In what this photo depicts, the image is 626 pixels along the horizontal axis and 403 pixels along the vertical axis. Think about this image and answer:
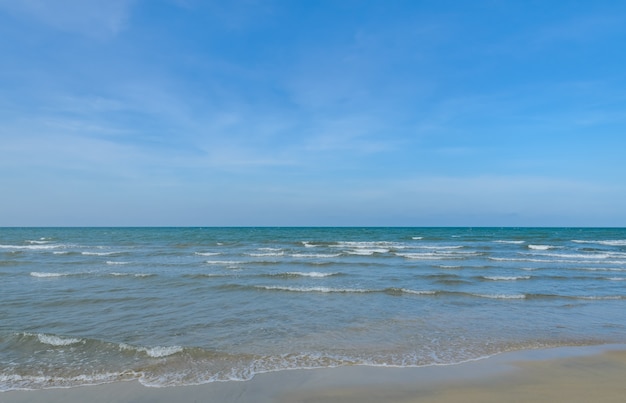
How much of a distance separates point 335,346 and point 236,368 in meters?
2.18

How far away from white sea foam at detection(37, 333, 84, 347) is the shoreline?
8.31 feet

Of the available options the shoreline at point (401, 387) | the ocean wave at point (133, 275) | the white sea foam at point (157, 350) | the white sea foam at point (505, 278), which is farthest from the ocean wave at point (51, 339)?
the white sea foam at point (505, 278)

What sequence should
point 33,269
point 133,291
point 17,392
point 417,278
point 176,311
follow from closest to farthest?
1. point 17,392
2. point 176,311
3. point 133,291
4. point 417,278
5. point 33,269

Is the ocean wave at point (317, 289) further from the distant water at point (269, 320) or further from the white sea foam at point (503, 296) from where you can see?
the white sea foam at point (503, 296)

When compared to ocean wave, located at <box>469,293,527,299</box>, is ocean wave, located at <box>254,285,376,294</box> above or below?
above

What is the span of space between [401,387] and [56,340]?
23.2ft

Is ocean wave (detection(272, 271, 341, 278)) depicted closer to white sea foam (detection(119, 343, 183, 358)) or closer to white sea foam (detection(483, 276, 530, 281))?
white sea foam (detection(483, 276, 530, 281))

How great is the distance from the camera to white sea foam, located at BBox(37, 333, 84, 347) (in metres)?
8.59

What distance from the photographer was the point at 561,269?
920 inches

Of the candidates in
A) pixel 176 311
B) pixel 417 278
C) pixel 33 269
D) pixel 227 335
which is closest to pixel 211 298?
pixel 176 311

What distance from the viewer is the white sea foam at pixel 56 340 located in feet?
28.2

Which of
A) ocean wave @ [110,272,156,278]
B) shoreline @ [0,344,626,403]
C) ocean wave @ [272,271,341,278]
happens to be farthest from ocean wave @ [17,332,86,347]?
Result: ocean wave @ [272,271,341,278]

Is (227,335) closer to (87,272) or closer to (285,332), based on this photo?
(285,332)

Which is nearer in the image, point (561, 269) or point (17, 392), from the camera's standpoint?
point (17, 392)
